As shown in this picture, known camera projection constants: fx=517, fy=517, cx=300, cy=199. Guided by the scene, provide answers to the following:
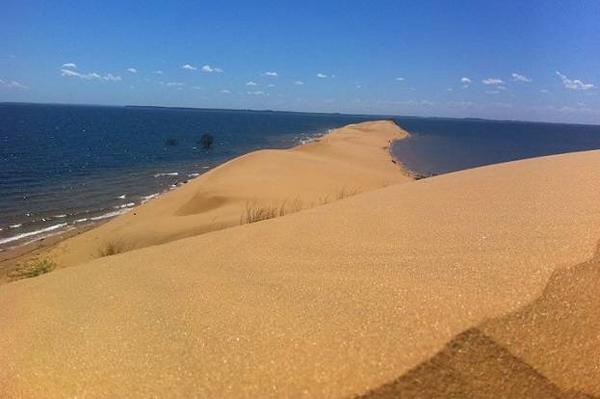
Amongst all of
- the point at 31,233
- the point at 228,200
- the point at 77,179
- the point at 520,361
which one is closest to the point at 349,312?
the point at 520,361

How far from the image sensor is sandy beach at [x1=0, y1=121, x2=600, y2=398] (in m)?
2.17

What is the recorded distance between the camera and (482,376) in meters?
2.12

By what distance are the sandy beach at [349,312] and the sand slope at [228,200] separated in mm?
5502

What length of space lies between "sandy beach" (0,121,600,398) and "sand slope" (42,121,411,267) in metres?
5.50

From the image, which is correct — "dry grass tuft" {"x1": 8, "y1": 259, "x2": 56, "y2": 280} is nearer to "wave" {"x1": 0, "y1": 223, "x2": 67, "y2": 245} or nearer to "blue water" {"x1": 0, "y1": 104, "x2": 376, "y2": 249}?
"blue water" {"x1": 0, "y1": 104, "x2": 376, "y2": 249}

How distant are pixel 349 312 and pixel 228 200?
11.5 m

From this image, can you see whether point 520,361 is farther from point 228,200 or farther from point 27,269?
point 228,200

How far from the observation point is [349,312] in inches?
103

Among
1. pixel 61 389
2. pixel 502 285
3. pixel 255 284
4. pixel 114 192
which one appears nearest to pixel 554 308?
pixel 502 285

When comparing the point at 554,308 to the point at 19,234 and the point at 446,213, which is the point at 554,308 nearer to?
the point at 446,213

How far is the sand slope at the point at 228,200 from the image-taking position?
34.5 feet

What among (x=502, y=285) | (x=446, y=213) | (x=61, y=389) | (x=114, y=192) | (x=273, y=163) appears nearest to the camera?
(x=61, y=389)

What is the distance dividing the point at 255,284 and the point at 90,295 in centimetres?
130

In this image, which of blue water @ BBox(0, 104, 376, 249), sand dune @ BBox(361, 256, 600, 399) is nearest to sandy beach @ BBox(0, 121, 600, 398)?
sand dune @ BBox(361, 256, 600, 399)
